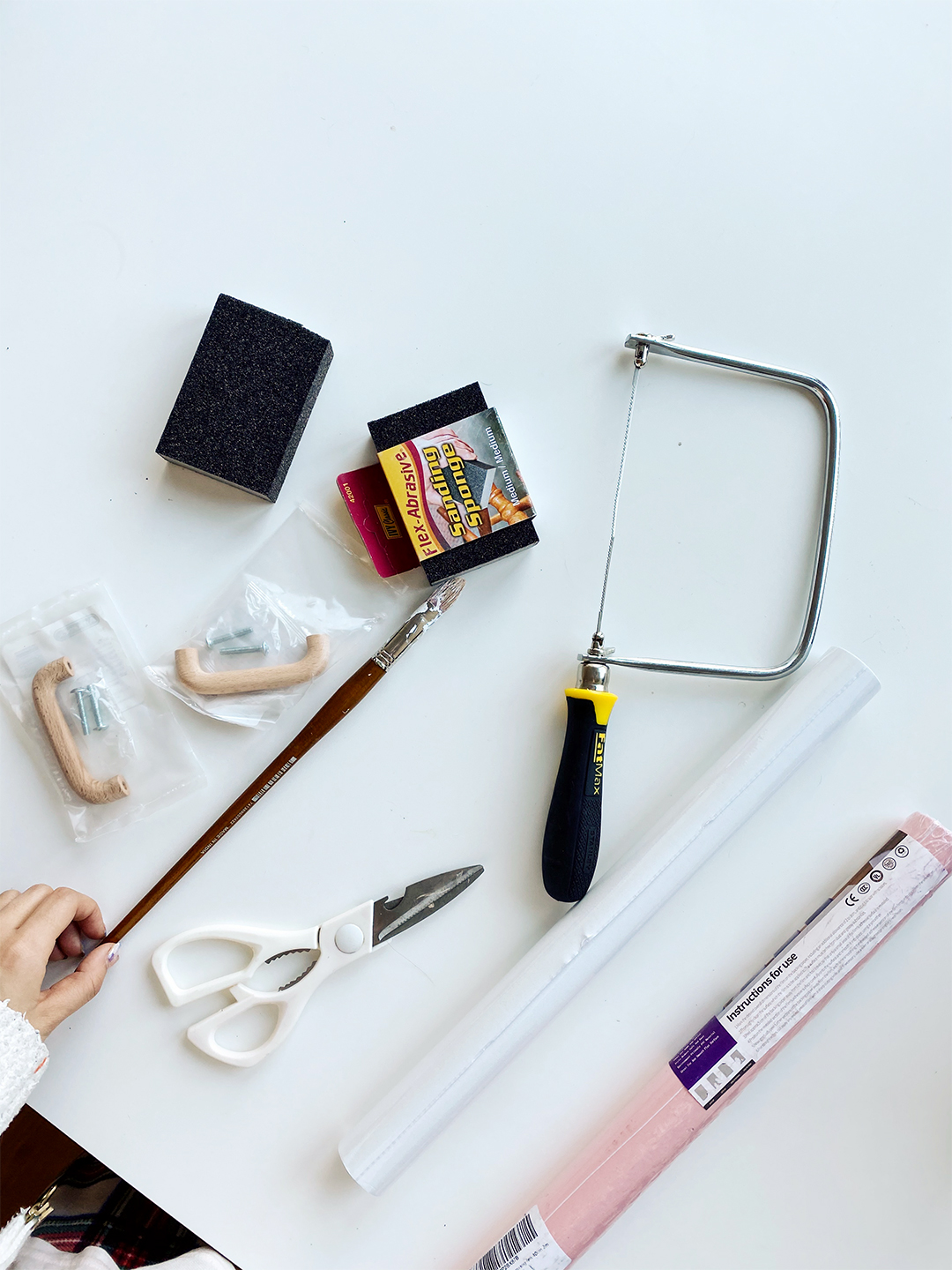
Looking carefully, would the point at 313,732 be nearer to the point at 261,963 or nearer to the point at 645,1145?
the point at 261,963

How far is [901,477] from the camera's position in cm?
91

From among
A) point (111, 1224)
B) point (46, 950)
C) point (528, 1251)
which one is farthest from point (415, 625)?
point (111, 1224)

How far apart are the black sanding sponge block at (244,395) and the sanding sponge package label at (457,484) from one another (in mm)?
118

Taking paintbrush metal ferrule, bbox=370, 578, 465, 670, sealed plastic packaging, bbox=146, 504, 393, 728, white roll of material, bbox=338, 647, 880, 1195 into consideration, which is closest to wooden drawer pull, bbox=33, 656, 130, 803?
sealed plastic packaging, bbox=146, 504, 393, 728

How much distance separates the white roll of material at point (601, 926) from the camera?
0.85 metres

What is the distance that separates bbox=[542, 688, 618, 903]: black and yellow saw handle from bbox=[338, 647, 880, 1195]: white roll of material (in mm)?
38

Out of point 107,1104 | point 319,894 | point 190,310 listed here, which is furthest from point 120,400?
point 107,1104

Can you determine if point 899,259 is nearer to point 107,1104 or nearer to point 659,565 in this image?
point 659,565

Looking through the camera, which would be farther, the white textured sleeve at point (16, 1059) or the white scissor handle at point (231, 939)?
the white scissor handle at point (231, 939)

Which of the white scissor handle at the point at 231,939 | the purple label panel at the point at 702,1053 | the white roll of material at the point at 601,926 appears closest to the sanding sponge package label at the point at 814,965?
the purple label panel at the point at 702,1053

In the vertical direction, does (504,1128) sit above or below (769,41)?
below

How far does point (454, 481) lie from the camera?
865 mm

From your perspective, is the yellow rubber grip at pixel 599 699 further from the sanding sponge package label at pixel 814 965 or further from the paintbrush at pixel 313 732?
the sanding sponge package label at pixel 814 965

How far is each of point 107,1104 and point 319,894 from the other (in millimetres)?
325
